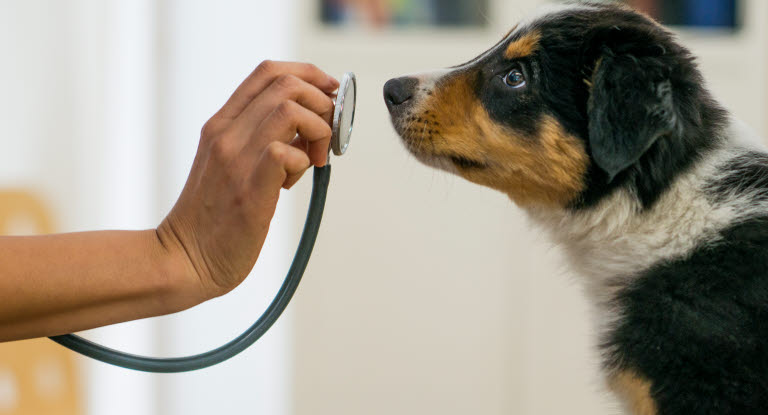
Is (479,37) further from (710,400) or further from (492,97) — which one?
(710,400)

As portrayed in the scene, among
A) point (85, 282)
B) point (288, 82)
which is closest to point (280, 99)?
point (288, 82)

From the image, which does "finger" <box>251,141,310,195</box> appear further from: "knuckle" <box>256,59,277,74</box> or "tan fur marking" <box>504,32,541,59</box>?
"tan fur marking" <box>504,32,541,59</box>

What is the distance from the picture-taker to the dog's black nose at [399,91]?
1257mm

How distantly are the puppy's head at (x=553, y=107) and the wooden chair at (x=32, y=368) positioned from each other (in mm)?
1109

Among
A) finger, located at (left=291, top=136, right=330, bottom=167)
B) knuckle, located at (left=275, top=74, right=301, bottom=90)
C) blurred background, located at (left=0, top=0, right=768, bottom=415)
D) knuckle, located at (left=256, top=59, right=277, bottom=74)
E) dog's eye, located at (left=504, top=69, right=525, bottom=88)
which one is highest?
knuckle, located at (left=256, top=59, right=277, bottom=74)

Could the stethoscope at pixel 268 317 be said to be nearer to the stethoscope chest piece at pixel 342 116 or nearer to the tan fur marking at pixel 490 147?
the stethoscope chest piece at pixel 342 116

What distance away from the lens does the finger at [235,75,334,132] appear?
916 millimetres

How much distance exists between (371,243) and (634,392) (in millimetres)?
1820

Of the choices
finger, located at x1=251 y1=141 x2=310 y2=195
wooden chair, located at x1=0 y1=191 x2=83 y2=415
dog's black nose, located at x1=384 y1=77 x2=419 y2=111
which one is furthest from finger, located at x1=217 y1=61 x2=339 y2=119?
wooden chair, located at x1=0 y1=191 x2=83 y2=415

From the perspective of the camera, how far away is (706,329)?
99 centimetres

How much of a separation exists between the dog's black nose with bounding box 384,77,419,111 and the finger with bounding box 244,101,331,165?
0.36 meters

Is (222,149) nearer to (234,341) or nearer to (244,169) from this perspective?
(244,169)

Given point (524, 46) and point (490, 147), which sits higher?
point (524, 46)

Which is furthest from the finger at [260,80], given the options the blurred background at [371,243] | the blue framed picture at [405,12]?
the blue framed picture at [405,12]
